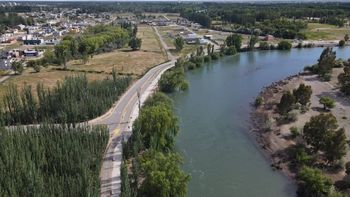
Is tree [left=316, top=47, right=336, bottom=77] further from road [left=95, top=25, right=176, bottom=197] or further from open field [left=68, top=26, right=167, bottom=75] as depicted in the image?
open field [left=68, top=26, right=167, bottom=75]

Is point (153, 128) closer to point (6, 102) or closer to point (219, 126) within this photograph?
point (219, 126)

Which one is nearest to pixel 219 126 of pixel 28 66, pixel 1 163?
pixel 1 163

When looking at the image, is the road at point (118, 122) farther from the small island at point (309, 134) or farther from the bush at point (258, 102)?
the bush at point (258, 102)

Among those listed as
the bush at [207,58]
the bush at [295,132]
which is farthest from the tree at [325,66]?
the bush at [295,132]

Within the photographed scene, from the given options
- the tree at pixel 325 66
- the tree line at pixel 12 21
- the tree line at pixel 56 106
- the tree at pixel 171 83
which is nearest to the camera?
the tree line at pixel 56 106

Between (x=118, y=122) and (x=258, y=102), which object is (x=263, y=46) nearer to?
(x=258, y=102)
